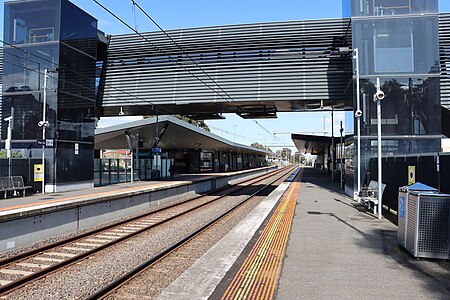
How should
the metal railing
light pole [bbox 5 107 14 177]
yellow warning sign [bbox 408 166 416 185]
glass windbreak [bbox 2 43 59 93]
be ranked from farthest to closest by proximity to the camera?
the metal railing
glass windbreak [bbox 2 43 59 93]
light pole [bbox 5 107 14 177]
yellow warning sign [bbox 408 166 416 185]

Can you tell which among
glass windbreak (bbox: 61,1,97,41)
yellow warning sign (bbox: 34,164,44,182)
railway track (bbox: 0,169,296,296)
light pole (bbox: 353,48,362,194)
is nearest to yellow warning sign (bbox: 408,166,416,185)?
light pole (bbox: 353,48,362,194)

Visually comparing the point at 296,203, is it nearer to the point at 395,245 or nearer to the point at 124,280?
the point at 395,245

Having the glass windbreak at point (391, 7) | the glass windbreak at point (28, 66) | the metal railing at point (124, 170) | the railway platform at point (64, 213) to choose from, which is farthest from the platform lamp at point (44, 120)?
the glass windbreak at point (391, 7)

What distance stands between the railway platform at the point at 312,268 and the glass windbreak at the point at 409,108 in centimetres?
695

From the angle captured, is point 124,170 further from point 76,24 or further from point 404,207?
point 404,207

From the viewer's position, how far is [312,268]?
19.4 ft

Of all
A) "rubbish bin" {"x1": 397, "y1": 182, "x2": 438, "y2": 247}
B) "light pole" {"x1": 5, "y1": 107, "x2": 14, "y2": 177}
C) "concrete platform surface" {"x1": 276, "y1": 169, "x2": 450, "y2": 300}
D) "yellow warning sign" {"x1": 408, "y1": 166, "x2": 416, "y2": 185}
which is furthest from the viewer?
"light pole" {"x1": 5, "y1": 107, "x2": 14, "y2": 177}

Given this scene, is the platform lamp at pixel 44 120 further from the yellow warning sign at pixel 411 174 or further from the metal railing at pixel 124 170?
the yellow warning sign at pixel 411 174

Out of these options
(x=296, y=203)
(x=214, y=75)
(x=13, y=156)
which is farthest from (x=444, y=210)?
(x=13, y=156)

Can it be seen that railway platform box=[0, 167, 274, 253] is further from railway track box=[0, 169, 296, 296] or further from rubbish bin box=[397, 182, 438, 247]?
rubbish bin box=[397, 182, 438, 247]

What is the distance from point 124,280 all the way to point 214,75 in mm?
13257

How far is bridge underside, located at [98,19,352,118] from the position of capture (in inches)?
684

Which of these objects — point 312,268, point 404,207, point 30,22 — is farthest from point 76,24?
point 312,268

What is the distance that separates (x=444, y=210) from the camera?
250 inches
